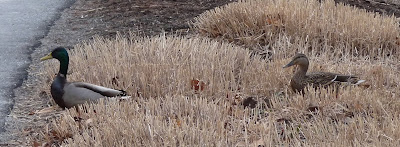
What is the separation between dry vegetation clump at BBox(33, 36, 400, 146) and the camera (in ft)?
17.8

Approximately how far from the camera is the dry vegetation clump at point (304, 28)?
29.9 ft

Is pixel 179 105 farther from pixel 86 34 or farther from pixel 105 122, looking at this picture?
pixel 86 34

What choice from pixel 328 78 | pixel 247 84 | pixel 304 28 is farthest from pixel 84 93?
pixel 304 28

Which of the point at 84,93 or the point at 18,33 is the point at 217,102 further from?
the point at 18,33

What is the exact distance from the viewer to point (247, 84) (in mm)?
7500

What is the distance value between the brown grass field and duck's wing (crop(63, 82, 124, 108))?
0.28 m

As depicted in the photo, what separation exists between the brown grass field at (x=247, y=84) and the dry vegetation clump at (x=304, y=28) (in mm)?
15

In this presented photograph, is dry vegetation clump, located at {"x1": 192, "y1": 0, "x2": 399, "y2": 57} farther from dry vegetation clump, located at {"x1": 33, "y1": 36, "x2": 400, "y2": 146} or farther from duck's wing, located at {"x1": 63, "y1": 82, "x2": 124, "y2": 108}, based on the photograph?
duck's wing, located at {"x1": 63, "y1": 82, "x2": 124, "y2": 108}

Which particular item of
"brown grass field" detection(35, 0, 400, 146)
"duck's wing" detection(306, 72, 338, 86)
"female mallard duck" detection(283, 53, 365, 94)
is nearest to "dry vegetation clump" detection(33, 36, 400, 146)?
"brown grass field" detection(35, 0, 400, 146)

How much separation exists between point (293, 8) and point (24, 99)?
3.77 m

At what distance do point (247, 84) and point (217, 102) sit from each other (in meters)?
0.98

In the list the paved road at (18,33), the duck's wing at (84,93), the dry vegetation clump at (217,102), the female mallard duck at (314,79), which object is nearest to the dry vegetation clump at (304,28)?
the dry vegetation clump at (217,102)

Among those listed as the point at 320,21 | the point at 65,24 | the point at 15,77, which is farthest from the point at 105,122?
the point at 65,24

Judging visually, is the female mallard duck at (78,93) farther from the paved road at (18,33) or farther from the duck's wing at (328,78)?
the duck's wing at (328,78)
